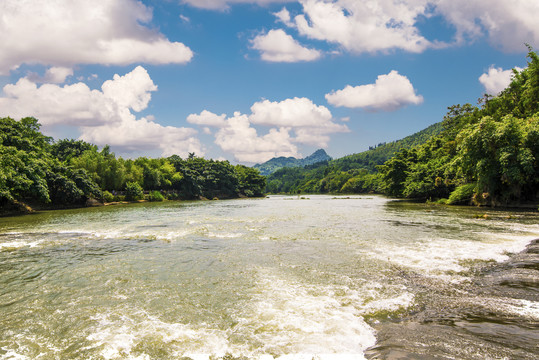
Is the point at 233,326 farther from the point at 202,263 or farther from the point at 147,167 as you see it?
the point at 147,167

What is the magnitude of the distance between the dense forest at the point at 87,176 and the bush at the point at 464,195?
52230mm

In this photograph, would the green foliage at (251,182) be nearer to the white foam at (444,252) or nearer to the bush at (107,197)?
the bush at (107,197)

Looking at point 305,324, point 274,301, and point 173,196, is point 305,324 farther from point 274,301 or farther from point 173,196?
point 173,196

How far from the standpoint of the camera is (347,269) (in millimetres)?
10727

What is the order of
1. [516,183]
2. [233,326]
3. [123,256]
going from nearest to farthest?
[233,326], [123,256], [516,183]

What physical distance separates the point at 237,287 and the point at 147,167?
80017mm

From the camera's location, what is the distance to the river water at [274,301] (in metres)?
5.54

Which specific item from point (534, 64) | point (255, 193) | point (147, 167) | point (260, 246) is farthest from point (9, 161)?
point (255, 193)

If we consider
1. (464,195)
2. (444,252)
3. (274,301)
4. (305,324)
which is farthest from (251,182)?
(305,324)

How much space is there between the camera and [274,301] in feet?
26.1

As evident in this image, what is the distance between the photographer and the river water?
5.54 m

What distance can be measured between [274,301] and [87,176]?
177 feet

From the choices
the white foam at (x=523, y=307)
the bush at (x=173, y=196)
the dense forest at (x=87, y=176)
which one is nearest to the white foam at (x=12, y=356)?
the white foam at (x=523, y=307)

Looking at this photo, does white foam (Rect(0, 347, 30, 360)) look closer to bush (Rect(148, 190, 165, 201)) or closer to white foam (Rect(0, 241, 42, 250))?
white foam (Rect(0, 241, 42, 250))
